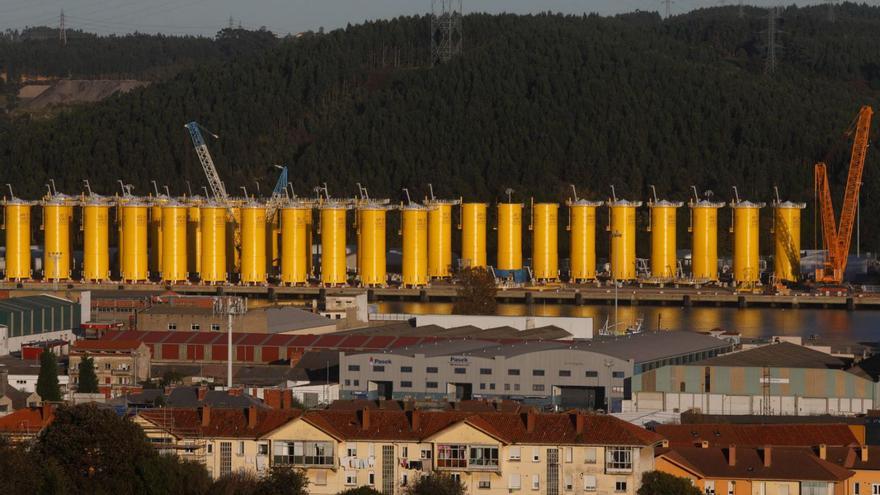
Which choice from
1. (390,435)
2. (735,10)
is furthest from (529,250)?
(735,10)

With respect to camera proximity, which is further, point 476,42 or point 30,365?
point 476,42

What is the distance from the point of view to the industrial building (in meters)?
44.9

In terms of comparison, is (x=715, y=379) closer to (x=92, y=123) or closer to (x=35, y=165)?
(x=35, y=165)

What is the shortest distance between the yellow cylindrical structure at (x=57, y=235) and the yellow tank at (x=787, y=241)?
2559 cm

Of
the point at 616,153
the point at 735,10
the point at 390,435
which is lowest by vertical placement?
the point at 390,435

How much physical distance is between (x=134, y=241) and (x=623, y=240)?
17.7 meters

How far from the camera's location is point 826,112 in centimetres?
12175

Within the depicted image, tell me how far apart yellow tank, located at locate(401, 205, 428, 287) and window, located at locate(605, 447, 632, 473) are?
57.0 m

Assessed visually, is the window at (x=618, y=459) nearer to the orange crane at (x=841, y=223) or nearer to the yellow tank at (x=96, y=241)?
the orange crane at (x=841, y=223)

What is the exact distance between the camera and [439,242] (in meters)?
91.9

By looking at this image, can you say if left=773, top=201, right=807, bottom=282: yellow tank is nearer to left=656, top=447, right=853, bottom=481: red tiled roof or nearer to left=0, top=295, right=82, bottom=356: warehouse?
left=0, top=295, right=82, bottom=356: warehouse

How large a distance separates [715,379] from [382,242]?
4525cm

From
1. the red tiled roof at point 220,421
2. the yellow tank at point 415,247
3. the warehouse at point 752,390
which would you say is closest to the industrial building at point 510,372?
the warehouse at point 752,390

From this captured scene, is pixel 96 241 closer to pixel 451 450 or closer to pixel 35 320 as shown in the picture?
pixel 35 320
